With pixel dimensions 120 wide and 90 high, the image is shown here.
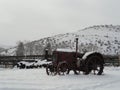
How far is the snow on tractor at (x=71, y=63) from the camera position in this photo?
1881 centimetres

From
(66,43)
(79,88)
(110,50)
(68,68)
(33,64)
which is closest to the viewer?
(79,88)

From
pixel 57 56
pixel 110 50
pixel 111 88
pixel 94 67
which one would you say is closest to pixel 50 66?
pixel 57 56

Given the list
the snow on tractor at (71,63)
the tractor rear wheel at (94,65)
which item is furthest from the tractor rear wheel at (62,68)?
the tractor rear wheel at (94,65)

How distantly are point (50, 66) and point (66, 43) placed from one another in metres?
141

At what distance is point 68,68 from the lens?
18938 mm

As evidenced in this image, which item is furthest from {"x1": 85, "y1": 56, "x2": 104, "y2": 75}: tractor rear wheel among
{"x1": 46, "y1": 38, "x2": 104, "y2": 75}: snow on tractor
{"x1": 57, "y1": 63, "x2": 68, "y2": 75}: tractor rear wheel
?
{"x1": 57, "y1": 63, "x2": 68, "y2": 75}: tractor rear wheel

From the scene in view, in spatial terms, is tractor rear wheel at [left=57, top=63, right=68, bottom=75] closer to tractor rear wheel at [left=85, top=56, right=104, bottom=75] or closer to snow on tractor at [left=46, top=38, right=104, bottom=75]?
snow on tractor at [left=46, top=38, right=104, bottom=75]

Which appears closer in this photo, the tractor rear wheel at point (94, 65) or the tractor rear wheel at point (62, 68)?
the tractor rear wheel at point (62, 68)

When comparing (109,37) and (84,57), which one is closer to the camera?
(84,57)

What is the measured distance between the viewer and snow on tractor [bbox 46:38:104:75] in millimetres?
18812

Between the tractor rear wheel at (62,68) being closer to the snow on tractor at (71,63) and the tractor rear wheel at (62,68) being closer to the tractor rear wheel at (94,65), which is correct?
the snow on tractor at (71,63)

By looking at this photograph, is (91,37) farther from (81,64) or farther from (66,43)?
(81,64)

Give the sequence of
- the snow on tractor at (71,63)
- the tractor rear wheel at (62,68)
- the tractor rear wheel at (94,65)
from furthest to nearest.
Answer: the tractor rear wheel at (94,65) < the snow on tractor at (71,63) < the tractor rear wheel at (62,68)

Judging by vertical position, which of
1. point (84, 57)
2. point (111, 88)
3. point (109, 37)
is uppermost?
point (109, 37)
